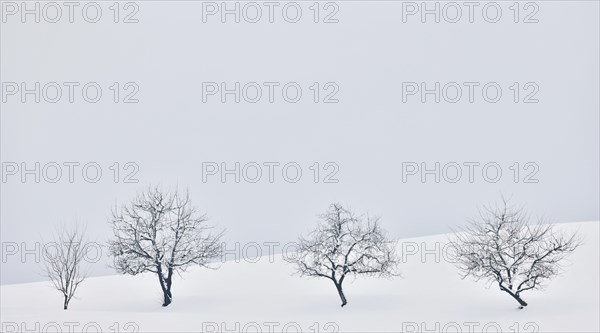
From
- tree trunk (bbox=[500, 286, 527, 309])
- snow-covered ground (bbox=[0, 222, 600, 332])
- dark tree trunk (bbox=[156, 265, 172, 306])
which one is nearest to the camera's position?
snow-covered ground (bbox=[0, 222, 600, 332])

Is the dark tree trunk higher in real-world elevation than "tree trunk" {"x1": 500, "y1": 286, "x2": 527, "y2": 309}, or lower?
higher

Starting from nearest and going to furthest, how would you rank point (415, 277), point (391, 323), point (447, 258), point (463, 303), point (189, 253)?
point (391, 323) < point (463, 303) < point (189, 253) < point (415, 277) < point (447, 258)

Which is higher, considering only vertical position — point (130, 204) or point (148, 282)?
point (130, 204)

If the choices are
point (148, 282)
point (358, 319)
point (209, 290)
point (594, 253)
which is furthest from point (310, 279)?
point (594, 253)

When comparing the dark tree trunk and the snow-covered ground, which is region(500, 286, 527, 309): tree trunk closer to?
the snow-covered ground

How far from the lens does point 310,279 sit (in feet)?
151

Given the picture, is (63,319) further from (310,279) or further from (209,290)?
(310,279)

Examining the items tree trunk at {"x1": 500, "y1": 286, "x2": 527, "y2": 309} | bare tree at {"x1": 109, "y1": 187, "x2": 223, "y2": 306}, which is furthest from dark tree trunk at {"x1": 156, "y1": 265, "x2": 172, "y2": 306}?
tree trunk at {"x1": 500, "y1": 286, "x2": 527, "y2": 309}

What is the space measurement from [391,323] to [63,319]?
1601cm

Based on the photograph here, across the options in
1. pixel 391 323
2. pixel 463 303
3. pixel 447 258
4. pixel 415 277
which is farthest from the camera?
pixel 447 258

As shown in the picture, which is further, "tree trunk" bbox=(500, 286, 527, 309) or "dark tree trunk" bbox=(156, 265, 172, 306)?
"dark tree trunk" bbox=(156, 265, 172, 306)

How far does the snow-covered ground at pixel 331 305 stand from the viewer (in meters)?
34.6

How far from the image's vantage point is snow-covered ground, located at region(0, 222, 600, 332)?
113 feet

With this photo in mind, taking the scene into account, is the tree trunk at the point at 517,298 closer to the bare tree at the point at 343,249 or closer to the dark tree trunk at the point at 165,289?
the bare tree at the point at 343,249
